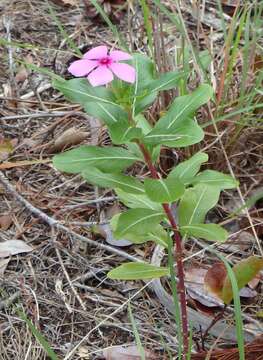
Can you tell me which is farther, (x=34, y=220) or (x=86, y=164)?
(x=34, y=220)

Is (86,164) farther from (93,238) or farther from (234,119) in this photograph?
(234,119)

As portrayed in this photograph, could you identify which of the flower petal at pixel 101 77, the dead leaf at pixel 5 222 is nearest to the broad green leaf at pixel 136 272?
the flower petal at pixel 101 77

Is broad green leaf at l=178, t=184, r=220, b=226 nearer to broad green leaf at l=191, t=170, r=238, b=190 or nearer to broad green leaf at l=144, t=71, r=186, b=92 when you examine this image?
broad green leaf at l=191, t=170, r=238, b=190

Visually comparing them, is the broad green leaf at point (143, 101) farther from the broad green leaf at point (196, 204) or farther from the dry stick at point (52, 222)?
the dry stick at point (52, 222)

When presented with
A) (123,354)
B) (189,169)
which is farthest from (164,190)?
(123,354)

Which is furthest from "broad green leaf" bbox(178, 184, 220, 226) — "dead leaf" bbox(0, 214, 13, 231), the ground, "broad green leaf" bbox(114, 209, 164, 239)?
"dead leaf" bbox(0, 214, 13, 231)

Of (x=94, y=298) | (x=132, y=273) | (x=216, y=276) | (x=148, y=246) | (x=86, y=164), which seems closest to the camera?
(x=86, y=164)

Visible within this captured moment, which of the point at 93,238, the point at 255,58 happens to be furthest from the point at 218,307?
the point at 255,58
